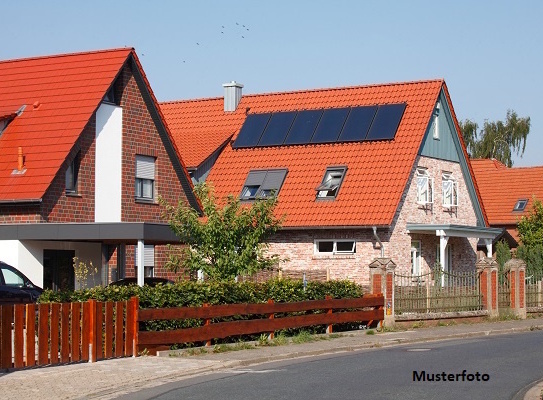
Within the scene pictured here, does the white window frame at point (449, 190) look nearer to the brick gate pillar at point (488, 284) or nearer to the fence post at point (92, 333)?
the brick gate pillar at point (488, 284)

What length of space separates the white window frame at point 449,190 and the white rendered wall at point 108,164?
1558cm

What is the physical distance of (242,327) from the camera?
23406 millimetres

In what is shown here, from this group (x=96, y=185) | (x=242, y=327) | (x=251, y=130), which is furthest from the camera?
(x=251, y=130)

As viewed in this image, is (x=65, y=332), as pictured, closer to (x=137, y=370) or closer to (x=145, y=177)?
(x=137, y=370)

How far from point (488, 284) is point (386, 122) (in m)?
9.76

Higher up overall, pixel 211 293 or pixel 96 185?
pixel 96 185

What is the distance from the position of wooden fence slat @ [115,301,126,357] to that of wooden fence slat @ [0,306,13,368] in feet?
9.17

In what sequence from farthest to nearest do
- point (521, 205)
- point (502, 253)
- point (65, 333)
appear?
point (521, 205)
point (502, 253)
point (65, 333)

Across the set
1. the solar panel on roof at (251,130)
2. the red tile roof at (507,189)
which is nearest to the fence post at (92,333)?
the solar panel on roof at (251,130)

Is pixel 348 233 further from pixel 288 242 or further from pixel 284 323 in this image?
pixel 284 323

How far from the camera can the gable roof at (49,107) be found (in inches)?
1194

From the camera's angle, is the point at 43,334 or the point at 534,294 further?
the point at 534,294

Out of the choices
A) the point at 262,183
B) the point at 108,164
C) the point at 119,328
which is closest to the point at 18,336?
the point at 119,328

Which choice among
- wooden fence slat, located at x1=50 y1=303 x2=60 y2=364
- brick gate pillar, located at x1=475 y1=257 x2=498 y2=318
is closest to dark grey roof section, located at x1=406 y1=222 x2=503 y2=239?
brick gate pillar, located at x1=475 y1=257 x2=498 y2=318
